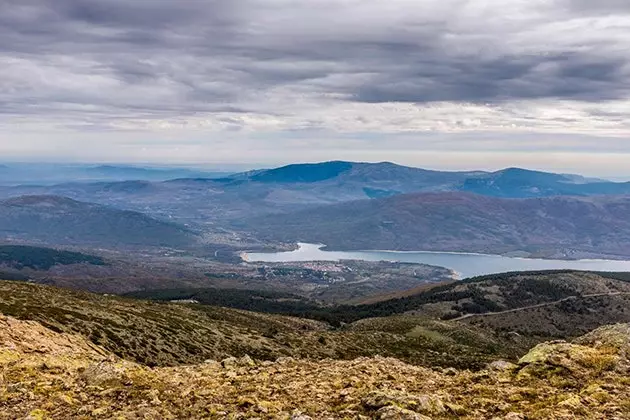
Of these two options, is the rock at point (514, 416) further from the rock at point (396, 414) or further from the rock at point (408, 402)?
the rock at point (396, 414)

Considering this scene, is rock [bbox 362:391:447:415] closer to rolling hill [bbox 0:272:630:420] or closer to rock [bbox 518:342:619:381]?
rolling hill [bbox 0:272:630:420]

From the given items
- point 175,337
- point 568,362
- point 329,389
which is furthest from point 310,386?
point 175,337

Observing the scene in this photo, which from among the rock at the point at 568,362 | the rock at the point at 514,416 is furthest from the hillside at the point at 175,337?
the rock at the point at 514,416

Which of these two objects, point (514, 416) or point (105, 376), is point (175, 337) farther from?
point (514, 416)

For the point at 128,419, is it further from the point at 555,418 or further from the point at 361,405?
the point at 555,418

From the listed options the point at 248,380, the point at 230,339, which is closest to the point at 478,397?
the point at 248,380
